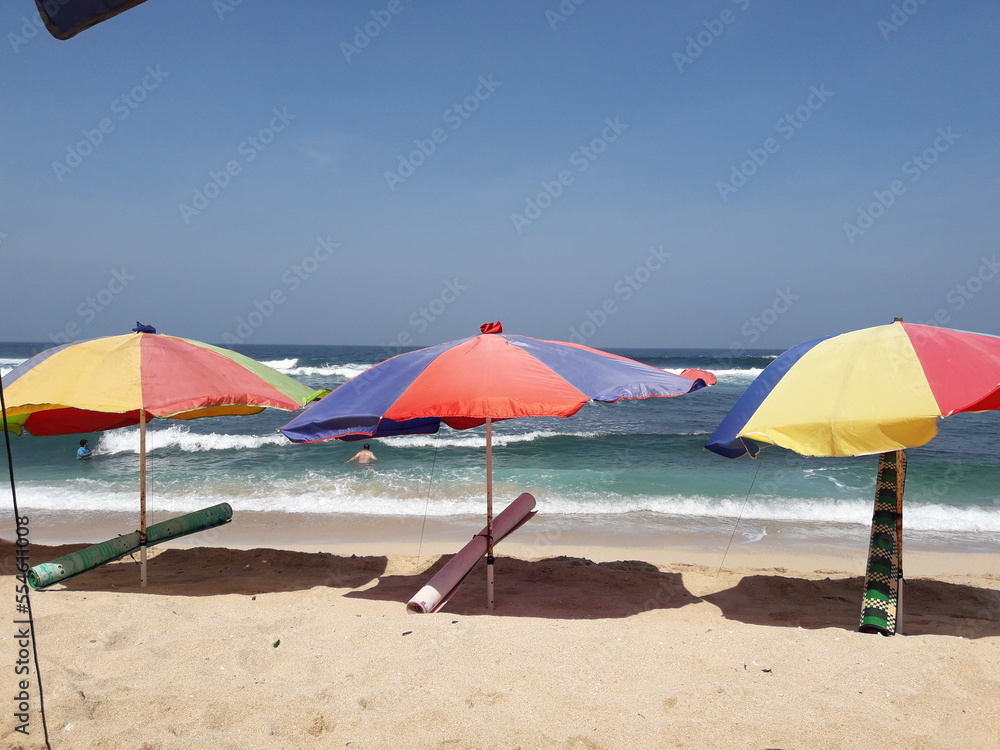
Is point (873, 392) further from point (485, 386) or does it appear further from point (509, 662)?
point (509, 662)

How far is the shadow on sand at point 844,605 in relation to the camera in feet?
17.1

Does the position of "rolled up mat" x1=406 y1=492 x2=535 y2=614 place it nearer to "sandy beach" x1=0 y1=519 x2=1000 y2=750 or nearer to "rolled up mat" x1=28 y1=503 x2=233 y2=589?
"sandy beach" x1=0 y1=519 x2=1000 y2=750

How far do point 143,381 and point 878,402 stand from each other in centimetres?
527

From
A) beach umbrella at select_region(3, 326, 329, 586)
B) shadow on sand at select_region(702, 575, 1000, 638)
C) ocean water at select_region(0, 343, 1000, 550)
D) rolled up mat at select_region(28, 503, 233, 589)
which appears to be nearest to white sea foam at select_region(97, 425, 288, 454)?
ocean water at select_region(0, 343, 1000, 550)

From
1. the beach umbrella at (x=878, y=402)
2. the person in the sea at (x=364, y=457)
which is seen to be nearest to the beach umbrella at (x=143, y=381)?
the beach umbrella at (x=878, y=402)

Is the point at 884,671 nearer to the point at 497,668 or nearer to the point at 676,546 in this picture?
the point at 497,668

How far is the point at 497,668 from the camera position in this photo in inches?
162

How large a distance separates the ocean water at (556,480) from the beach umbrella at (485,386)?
5.34m

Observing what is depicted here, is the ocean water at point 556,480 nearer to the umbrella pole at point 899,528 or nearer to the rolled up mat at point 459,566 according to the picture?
the rolled up mat at point 459,566

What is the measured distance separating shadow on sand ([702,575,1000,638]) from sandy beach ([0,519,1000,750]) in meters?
0.02

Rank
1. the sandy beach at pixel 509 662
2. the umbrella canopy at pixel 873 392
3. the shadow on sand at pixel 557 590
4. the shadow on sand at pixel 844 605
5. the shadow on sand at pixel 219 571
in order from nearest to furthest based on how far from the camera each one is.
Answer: the sandy beach at pixel 509 662
the umbrella canopy at pixel 873 392
the shadow on sand at pixel 844 605
the shadow on sand at pixel 557 590
the shadow on sand at pixel 219 571

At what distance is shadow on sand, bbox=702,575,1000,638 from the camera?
5215 millimetres

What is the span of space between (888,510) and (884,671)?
1.37 meters

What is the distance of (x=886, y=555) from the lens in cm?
493
